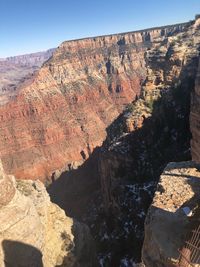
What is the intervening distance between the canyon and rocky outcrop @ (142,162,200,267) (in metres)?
0.04

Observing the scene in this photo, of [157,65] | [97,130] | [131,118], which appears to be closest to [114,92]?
[97,130]

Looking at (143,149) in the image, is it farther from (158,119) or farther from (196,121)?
(196,121)

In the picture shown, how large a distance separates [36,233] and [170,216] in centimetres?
1211

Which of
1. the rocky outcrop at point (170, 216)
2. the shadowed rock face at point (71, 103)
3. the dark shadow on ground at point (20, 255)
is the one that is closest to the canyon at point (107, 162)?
the rocky outcrop at point (170, 216)

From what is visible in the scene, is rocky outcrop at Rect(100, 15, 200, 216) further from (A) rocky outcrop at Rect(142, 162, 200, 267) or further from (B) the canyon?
(A) rocky outcrop at Rect(142, 162, 200, 267)

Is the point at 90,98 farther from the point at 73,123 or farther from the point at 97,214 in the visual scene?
the point at 97,214

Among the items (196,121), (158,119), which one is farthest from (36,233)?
(158,119)

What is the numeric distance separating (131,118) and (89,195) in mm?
16678

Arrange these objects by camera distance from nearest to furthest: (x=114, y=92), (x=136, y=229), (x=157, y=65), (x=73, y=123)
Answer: (x=136, y=229) → (x=157, y=65) → (x=73, y=123) → (x=114, y=92)

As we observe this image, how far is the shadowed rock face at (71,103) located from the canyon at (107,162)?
1.10 ft

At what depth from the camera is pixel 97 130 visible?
333 ft

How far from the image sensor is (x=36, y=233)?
23.0 metres

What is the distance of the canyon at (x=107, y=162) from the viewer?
52.4 ft

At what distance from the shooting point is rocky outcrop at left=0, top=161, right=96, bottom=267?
2131 cm
